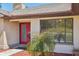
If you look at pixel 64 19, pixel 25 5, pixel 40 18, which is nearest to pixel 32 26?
pixel 40 18

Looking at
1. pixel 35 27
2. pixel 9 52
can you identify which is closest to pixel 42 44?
pixel 35 27

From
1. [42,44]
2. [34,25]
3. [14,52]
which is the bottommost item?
[14,52]

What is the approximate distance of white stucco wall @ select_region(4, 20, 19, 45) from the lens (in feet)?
8.92

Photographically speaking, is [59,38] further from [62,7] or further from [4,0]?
[4,0]

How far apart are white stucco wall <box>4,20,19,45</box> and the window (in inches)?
17.2

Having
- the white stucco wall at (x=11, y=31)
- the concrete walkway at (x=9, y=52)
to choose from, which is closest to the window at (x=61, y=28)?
the white stucco wall at (x=11, y=31)

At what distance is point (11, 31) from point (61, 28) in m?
0.82

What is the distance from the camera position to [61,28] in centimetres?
269

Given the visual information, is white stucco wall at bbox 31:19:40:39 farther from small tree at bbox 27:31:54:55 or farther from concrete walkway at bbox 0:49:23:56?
concrete walkway at bbox 0:49:23:56

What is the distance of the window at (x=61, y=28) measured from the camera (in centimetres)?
268

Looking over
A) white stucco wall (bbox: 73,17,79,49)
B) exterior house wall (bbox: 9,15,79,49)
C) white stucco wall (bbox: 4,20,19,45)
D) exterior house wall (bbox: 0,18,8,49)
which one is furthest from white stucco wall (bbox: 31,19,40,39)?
white stucco wall (bbox: 73,17,79,49)

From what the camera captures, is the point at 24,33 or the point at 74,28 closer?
the point at 74,28

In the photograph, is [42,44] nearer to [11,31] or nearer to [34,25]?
[34,25]

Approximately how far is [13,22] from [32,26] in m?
0.32
